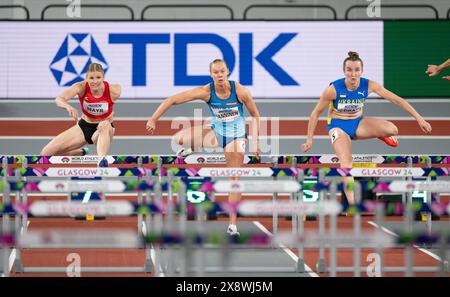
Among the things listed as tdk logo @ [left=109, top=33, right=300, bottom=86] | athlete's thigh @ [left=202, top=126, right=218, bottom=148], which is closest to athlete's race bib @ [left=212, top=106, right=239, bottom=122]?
athlete's thigh @ [left=202, top=126, right=218, bottom=148]

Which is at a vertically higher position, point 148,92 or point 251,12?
point 251,12

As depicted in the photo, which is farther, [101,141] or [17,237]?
[101,141]

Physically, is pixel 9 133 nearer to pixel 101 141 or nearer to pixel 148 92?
pixel 148 92

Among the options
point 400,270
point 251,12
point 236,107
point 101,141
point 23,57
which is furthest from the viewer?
point 251,12

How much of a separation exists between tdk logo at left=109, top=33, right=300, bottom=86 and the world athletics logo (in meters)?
0.36

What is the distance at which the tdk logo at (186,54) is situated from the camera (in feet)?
48.9

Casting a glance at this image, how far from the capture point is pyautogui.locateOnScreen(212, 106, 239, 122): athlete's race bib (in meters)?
8.90

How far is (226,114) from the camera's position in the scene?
29.2ft

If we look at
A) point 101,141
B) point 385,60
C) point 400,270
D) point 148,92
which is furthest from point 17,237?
point 385,60

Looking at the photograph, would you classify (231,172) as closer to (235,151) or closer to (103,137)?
(235,151)

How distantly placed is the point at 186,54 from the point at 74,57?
6.09 feet

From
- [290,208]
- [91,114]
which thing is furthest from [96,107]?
[290,208]

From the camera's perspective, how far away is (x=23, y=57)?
14.9 meters
